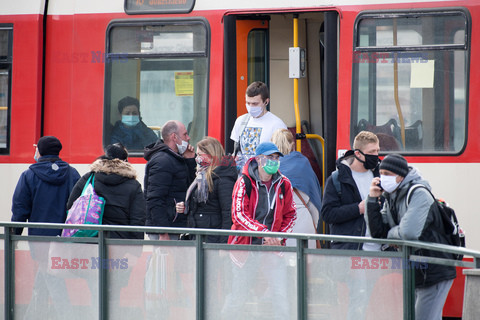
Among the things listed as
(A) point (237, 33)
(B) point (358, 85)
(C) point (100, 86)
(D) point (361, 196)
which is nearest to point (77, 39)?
(C) point (100, 86)

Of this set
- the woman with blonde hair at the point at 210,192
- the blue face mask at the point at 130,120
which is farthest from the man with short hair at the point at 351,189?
the blue face mask at the point at 130,120

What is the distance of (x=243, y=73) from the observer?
8180 mm

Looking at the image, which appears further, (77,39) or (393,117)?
(77,39)

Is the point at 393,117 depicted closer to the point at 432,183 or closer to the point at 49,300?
the point at 432,183

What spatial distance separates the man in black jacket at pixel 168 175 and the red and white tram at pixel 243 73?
0.68 metres

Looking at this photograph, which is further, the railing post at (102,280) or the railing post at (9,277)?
the railing post at (9,277)

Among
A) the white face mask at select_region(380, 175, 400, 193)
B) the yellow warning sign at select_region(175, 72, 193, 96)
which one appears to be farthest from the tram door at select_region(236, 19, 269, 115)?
the white face mask at select_region(380, 175, 400, 193)

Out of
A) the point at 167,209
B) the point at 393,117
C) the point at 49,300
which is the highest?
the point at 393,117

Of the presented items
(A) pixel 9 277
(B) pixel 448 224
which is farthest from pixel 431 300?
(A) pixel 9 277

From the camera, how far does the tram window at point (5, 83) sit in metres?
8.67

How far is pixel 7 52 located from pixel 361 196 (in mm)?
4253

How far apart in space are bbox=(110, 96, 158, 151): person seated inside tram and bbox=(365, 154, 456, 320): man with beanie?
3.43m

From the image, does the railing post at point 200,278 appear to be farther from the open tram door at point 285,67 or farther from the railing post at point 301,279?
the open tram door at point 285,67

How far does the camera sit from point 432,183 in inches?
288
